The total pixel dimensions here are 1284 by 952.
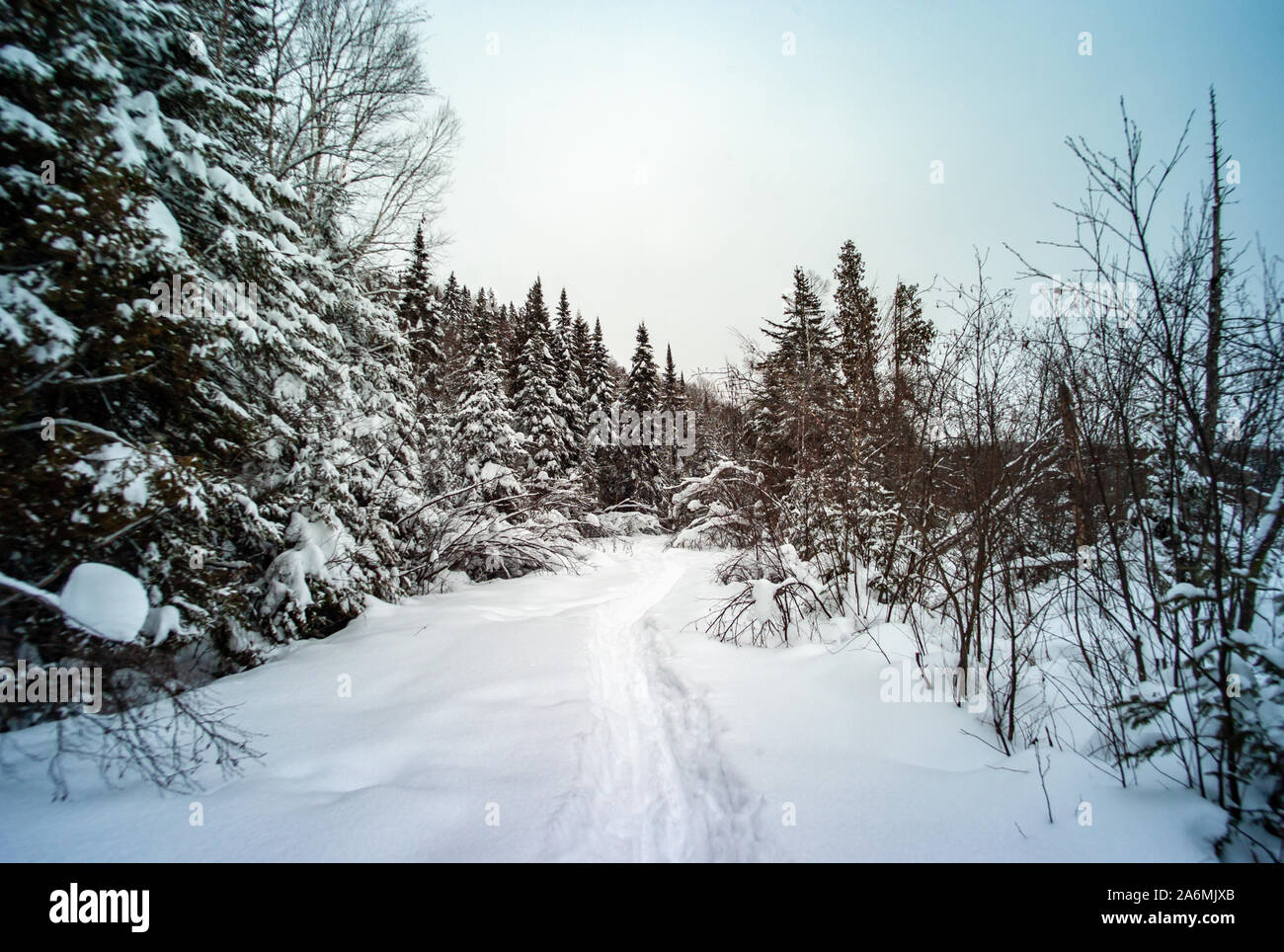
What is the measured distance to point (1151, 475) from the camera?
2453 mm

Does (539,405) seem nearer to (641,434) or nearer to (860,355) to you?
(641,434)

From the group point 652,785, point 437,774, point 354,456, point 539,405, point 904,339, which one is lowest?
point 652,785

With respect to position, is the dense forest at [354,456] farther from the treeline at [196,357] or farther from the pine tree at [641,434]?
the pine tree at [641,434]

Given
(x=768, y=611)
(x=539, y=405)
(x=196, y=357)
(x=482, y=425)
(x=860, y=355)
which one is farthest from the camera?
(x=539, y=405)

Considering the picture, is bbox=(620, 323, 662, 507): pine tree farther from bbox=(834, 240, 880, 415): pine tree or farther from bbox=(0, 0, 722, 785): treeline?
bbox=(834, 240, 880, 415): pine tree

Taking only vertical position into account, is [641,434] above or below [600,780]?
above

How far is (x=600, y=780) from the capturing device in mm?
3020

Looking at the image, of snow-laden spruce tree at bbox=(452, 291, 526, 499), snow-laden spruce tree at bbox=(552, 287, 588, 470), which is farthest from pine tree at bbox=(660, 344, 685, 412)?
snow-laden spruce tree at bbox=(452, 291, 526, 499)

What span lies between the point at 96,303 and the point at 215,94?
9.86ft

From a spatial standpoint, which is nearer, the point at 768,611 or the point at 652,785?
the point at 652,785

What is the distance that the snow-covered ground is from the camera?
85.9 inches

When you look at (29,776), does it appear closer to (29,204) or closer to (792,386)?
(29,204)

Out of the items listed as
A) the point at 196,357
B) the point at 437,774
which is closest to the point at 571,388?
the point at 196,357

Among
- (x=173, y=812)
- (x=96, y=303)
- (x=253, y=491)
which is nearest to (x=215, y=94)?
(x=96, y=303)
